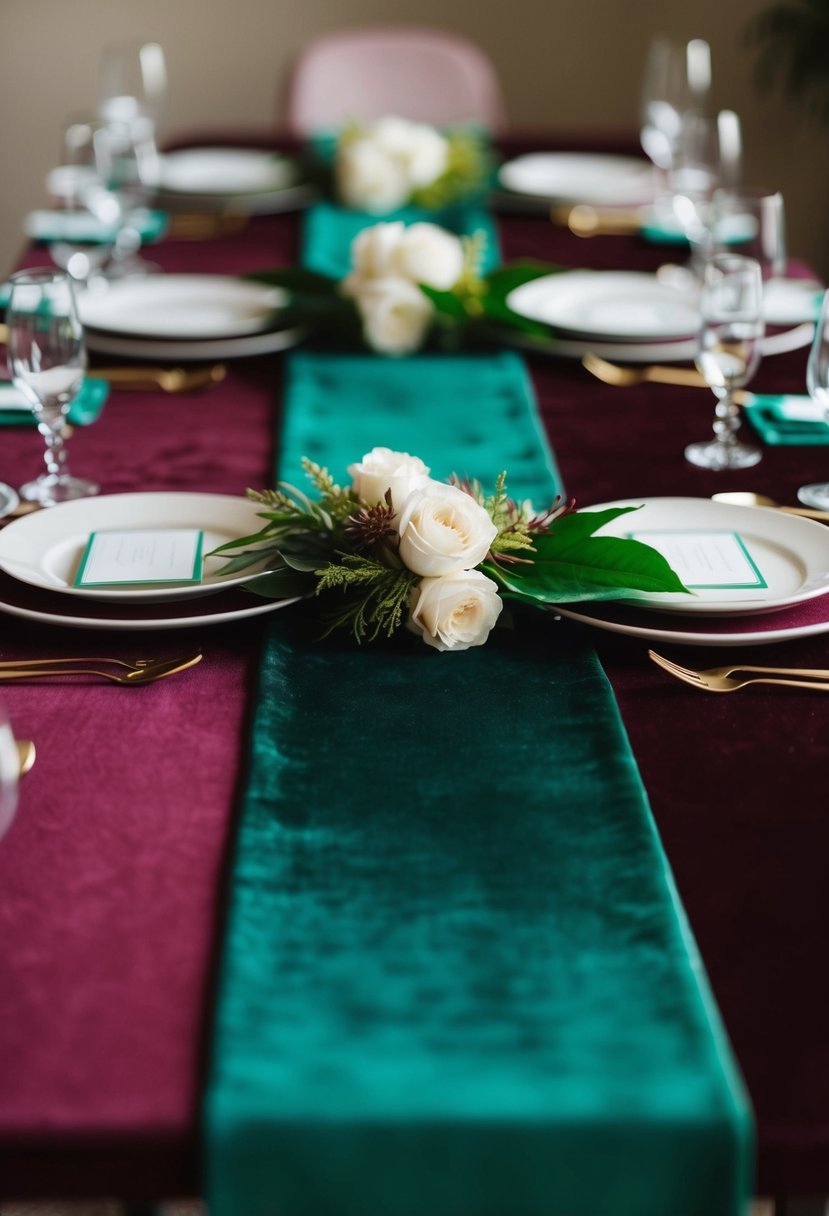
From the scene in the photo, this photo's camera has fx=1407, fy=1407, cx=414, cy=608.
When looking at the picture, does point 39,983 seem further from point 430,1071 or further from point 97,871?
point 430,1071

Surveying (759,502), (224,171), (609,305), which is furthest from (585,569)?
(224,171)

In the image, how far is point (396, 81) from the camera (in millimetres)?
3406

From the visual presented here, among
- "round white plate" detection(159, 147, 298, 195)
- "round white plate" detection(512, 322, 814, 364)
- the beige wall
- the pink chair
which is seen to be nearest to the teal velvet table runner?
"round white plate" detection(512, 322, 814, 364)

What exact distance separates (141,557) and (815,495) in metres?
0.63

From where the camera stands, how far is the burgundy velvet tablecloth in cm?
63

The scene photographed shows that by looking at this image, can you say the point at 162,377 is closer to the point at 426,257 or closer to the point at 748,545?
the point at 426,257

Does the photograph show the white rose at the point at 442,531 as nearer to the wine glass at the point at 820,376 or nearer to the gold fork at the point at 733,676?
the gold fork at the point at 733,676

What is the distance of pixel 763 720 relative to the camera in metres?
0.96

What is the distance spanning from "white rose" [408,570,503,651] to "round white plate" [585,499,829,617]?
0.37 ft

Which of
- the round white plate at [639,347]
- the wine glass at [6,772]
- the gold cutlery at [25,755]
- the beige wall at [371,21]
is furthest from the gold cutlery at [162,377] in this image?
the beige wall at [371,21]

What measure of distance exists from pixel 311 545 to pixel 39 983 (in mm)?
450

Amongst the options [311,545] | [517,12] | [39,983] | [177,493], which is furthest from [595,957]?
[517,12]

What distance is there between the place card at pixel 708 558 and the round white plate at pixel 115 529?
33 cm

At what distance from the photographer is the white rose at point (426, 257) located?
1688 mm
